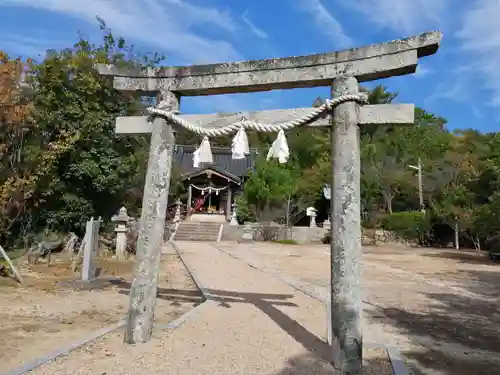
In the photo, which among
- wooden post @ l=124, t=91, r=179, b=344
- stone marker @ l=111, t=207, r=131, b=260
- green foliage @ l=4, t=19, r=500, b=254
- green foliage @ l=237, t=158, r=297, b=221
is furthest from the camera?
green foliage @ l=237, t=158, r=297, b=221

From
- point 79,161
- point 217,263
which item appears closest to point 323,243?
point 217,263

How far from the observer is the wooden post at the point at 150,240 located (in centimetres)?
504

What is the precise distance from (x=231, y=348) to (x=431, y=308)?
200 inches

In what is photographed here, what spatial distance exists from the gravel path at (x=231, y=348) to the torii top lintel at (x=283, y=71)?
326 cm

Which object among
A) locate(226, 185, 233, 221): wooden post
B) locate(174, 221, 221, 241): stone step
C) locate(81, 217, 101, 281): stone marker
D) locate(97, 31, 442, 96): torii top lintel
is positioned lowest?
locate(81, 217, 101, 281): stone marker

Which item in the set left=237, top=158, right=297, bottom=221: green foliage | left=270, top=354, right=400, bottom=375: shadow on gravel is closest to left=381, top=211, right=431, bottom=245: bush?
left=237, top=158, right=297, bottom=221: green foliage

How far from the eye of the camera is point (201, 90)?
5.61m

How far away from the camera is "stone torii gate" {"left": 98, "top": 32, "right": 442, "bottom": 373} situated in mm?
4410

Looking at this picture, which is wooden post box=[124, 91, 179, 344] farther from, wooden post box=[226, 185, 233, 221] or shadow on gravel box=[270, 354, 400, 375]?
wooden post box=[226, 185, 233, 221]

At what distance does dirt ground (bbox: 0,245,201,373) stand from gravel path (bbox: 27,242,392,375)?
2.22 feet

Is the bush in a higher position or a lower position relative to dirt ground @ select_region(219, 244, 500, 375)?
higher

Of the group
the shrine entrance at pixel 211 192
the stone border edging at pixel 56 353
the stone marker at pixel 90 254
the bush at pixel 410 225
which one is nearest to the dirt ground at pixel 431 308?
the stone border edging at pixel 56 353

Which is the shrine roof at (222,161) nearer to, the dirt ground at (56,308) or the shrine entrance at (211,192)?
the shrine entrance at (211,192)

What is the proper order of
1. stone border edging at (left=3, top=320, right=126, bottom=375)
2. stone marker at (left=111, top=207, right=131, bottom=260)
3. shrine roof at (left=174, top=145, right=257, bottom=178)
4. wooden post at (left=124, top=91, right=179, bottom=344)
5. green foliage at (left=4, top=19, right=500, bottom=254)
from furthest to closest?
shrine roof at (left=174, top=145, right=257, bottom=178) < stone marker at (left=111, top=207, right=131, bottom=260) < green foliage at (left=4, top=19, right=500, bottom=254) < wooden post at (left=124, top=91, right=179, bottom=344) < stone border edging at (left=3, top=320, right=126, bottom=375)
